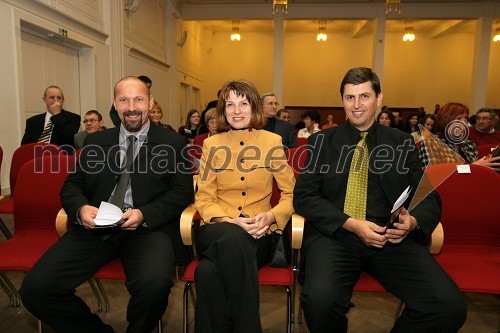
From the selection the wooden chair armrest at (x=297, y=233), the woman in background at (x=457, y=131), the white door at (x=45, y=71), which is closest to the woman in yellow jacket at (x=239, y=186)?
the wooden chair armrest at (x=297, y=233)

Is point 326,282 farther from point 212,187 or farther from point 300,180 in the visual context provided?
point 212,187

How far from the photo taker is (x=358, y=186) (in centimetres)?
187

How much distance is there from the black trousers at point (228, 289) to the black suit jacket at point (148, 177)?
0.41m

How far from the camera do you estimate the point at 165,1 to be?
31.4 ft

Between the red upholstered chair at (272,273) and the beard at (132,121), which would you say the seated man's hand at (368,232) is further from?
the beard at (132,121)

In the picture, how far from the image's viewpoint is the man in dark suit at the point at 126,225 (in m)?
1.65

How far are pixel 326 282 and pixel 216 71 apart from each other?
549 inches

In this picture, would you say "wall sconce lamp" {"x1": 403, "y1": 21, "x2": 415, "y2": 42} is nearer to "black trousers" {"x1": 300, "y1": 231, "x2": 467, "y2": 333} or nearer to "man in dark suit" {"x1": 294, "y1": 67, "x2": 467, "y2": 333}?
"man in dark suit" {"x1": 294, "y1": 67, "x2": 467, "y2": 333}

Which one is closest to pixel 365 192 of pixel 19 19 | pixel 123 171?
pixel 123 171

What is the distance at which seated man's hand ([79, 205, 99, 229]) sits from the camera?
1796 millimetres

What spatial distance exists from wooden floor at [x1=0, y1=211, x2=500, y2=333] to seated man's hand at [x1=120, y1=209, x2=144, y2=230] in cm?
74

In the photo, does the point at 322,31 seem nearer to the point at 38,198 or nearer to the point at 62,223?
the point at 38,198

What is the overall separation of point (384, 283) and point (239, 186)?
2.84 ft

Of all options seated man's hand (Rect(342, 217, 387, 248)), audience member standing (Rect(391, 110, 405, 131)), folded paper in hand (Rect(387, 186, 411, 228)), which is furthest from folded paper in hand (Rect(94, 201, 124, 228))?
audience member standing (Rect(391, 110, 405, 131))
